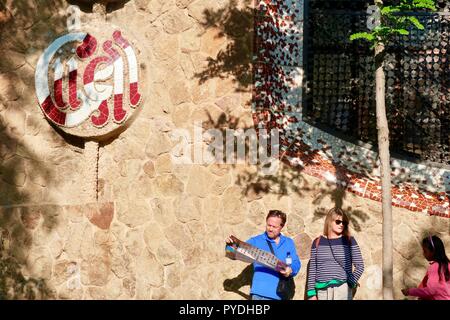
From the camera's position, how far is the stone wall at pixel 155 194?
669 centimetres

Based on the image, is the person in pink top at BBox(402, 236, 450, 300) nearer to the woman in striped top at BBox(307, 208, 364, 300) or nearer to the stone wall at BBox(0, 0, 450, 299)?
the woman in striped top at BBox(307, 208, 364, 300)

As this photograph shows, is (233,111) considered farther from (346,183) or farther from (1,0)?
(1,0)

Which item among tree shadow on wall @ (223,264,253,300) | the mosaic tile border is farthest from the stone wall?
the mosaic tile border

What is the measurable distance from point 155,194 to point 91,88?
128cm

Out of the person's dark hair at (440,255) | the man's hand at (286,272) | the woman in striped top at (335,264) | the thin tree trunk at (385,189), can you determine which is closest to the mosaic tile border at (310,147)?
the thin tree trunk at (385,189)

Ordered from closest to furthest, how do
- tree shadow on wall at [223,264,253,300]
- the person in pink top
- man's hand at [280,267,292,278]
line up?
the person in pink top < man's hand at [280,267,292,278] < tree shadow on wall at [223,264,253,300]

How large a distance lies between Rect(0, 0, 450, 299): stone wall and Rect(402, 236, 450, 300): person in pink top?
1.34 metres

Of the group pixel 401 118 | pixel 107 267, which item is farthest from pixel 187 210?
pixel 401 118

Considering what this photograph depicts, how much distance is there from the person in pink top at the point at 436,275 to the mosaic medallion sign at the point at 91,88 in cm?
324

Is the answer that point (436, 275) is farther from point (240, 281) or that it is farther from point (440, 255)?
point (240, 281)

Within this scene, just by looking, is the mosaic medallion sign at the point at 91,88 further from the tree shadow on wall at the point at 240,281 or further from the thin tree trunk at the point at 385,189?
the thin tree trunk at the point at 385,189

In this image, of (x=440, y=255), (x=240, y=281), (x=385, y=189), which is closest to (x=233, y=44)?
(x=385, y=189)

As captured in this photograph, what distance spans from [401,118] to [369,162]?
2.60 feet

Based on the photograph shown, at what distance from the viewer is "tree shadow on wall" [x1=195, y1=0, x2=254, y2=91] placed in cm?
691
